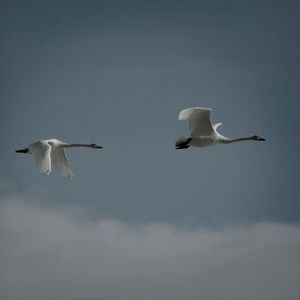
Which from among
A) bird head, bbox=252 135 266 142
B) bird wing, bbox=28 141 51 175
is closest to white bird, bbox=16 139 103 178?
bird wing, bbox=28 141 51 175

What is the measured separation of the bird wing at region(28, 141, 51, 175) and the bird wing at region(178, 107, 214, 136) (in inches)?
92.0

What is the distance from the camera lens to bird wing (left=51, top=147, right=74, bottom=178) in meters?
16.6

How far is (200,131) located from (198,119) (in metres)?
0.34

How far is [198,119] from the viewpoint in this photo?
14930 millimetres

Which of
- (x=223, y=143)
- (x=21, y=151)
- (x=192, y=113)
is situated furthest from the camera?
(x=21, y=151)

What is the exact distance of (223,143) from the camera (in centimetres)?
1570

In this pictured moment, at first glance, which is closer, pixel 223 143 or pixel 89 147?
pixel 223 143

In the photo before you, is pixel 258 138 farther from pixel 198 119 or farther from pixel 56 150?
pixel 56 150

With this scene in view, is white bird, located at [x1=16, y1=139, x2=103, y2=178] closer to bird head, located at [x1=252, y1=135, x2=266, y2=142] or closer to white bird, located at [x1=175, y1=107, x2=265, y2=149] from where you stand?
white bird, located at [x1=175, y1=107, x2=265, y2=149]

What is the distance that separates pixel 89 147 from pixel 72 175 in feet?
3.45

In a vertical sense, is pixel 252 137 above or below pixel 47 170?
above

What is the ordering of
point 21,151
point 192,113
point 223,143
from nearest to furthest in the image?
point 192,113 < point 223,143 < point 21,151

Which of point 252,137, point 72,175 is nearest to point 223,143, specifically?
point 252,137

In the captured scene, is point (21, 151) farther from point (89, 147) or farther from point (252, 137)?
point (252, 137)
